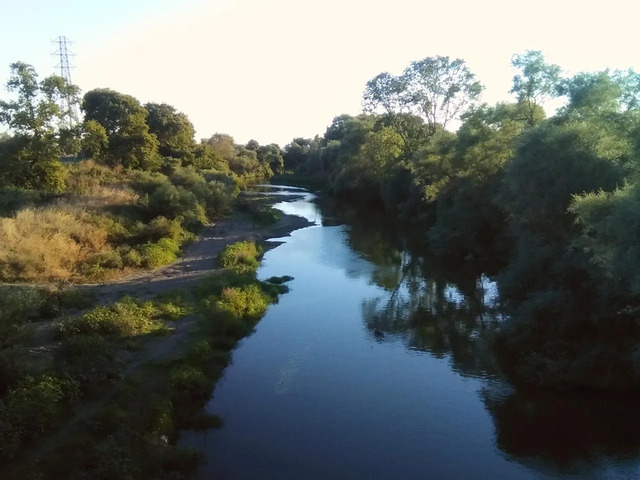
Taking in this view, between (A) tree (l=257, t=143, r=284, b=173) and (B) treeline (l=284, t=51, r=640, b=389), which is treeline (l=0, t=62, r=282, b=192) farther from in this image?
(A) tree (l=257, t=143, r=284, b=173)

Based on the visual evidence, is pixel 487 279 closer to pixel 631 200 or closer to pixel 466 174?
pixel 466 174

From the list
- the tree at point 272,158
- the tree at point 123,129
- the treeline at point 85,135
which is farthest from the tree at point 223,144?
the tree at point 123,129

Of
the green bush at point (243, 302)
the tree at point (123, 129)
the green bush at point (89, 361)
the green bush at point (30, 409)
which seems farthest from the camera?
the tree at point (123, 129)

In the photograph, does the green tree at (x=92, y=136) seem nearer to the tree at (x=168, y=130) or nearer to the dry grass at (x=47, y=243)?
the dry grass at (x=47, y=243)

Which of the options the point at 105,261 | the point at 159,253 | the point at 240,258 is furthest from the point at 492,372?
the point at 159,253

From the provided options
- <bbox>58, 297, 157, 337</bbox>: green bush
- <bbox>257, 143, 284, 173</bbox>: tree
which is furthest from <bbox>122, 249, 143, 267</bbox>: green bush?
<bbox>257, 143, 284, 173</bbox>: tree

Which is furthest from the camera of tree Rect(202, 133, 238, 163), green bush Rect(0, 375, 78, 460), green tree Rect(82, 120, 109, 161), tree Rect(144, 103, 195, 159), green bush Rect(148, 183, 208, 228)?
tree Rect(202, 133, 238, 163)
